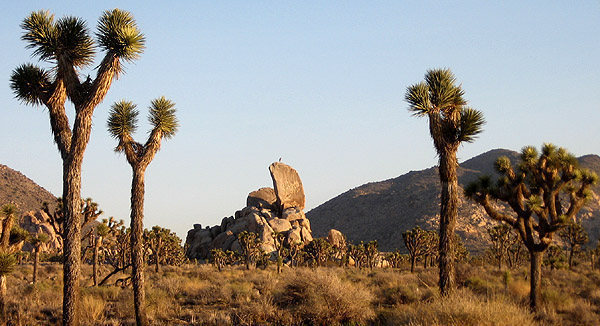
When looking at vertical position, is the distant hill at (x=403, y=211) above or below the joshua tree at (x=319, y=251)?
Result: above

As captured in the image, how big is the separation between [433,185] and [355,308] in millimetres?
88221

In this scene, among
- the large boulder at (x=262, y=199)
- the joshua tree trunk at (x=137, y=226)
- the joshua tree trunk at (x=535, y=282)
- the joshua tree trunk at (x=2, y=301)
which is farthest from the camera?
the large boulder at (x=262, y=199)

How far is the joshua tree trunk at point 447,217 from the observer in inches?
601

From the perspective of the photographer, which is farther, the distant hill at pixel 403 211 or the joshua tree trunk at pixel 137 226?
the distant hill at pixel 403 211

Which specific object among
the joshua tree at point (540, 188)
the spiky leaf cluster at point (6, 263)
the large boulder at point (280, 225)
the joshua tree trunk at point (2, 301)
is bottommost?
the joshua tree trunk at point (2, 301)

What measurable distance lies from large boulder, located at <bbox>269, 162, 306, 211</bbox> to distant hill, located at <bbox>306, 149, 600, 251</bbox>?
51.5 ft

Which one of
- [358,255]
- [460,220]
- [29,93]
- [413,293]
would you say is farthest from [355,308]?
[460,220]

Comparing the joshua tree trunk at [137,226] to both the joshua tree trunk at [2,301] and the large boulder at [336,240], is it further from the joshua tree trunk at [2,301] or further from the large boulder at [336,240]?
the large boulder at [336,240]

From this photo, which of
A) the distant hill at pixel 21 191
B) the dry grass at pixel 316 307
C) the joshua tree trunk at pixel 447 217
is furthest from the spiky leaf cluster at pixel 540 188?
the distant hill at pixel 21 191

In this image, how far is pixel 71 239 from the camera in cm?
1241

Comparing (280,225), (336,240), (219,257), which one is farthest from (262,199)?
(219,257)

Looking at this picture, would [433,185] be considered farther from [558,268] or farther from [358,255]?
[558,268]

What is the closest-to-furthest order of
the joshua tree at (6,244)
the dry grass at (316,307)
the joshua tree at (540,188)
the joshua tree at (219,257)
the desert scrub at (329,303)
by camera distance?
the dry grass at (316,307), the desert scrub at (329,303), the joshua tree at (6,244), the joshua tree at (540,188), the joshua tree at (219,257)

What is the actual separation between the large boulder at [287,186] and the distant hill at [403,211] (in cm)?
1570
